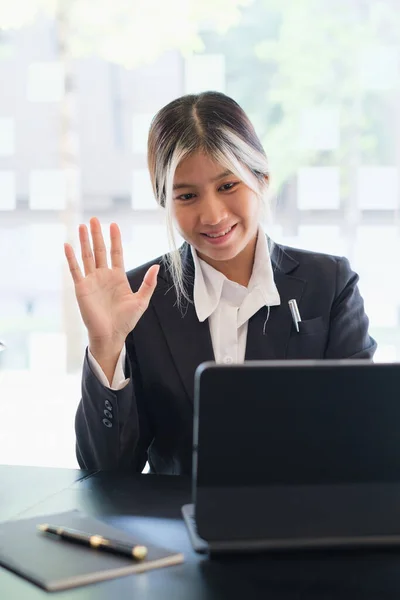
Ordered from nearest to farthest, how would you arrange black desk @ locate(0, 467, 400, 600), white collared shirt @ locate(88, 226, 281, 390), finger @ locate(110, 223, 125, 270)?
black desk @ locate(0, 467, 400, 600)
finger @ locate(110, 223, 125, 270)
white collared shirt @ locate(88, 226, 281, 390)

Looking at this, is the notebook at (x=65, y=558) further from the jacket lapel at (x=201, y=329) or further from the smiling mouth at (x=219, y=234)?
the smiling mouth at (x=219, y=234)

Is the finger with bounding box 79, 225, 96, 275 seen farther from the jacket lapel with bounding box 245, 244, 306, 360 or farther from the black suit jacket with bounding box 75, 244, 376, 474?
the jacket lapel with bounding box 245, 244, 306, 360

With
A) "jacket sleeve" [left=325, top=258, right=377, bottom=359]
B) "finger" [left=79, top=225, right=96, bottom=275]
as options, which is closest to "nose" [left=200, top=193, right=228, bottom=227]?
"finger" [left=79, top=225, right=96, bottom=275]

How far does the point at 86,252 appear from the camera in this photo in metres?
1.87

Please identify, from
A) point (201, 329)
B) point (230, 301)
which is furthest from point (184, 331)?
point (230, 301)

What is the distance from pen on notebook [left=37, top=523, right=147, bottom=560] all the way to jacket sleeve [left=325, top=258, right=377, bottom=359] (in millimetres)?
894

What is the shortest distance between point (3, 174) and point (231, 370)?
11.3 ft

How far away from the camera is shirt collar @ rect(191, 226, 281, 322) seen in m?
2.00

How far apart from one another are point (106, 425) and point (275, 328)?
0.48 meters

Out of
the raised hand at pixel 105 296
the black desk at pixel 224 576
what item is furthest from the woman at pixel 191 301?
the black desk at pixel 224 576

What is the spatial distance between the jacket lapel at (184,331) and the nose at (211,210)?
22 centimetres

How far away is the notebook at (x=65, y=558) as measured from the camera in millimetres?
1124

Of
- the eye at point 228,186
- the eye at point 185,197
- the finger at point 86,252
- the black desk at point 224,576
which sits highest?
the eye at point 228,186

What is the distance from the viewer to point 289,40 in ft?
12.9
